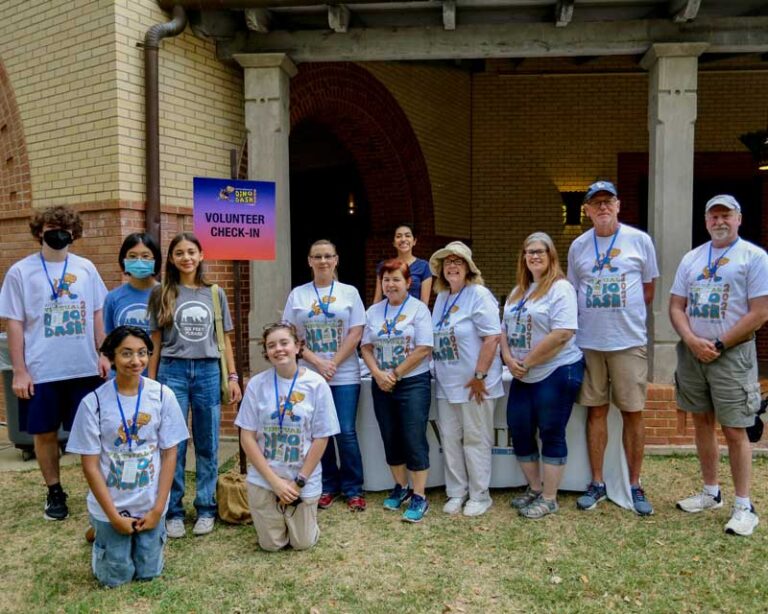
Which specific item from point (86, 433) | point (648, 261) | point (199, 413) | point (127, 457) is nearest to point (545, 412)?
point (648, 261)

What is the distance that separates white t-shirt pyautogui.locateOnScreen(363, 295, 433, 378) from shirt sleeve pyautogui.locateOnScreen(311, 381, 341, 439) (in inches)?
25.6

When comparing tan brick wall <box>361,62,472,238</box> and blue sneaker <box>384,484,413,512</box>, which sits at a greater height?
tan brick wall <box>361,62,472,238</box>

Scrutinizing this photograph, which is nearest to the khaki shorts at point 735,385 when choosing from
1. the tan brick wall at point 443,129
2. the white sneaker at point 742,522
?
the white sneaker at point 742,522

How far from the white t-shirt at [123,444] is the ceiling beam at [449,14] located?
13.8 ft

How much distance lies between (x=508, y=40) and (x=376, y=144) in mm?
3706

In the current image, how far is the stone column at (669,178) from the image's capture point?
233 inches

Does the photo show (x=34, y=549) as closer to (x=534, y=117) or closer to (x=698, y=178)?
(x=534, y=117)

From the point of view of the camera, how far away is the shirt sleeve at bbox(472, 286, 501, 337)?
420 cm

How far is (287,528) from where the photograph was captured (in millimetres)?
3861

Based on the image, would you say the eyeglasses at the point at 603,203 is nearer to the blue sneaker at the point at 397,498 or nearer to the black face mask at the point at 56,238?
the blue sneaker at the point at 397,498

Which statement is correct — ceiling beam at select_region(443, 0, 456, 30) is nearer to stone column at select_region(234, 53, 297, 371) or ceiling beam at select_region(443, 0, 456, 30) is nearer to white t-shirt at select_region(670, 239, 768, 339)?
stone column at select_region(234, 53, 297, 371)

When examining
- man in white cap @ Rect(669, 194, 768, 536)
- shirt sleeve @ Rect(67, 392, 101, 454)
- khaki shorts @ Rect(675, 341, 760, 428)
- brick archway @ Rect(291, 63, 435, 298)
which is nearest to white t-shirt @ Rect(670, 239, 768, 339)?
man in white cap @ Rect(669, 194, 768, 536)

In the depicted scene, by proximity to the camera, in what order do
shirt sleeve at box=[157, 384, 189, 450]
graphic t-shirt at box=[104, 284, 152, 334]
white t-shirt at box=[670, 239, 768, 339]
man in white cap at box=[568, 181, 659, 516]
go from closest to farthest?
1. shirt sleeve at box=[157, 384, 189, 450]
2. white t-shirt at box=[670, 239, 768, 339]
3. graphic t-shirt at box=[104, 284, 152, 334]
4. man in white cap at box=[568, 181, 659, 516]

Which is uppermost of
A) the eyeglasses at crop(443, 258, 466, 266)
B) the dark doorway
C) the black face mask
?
the dark doorway
